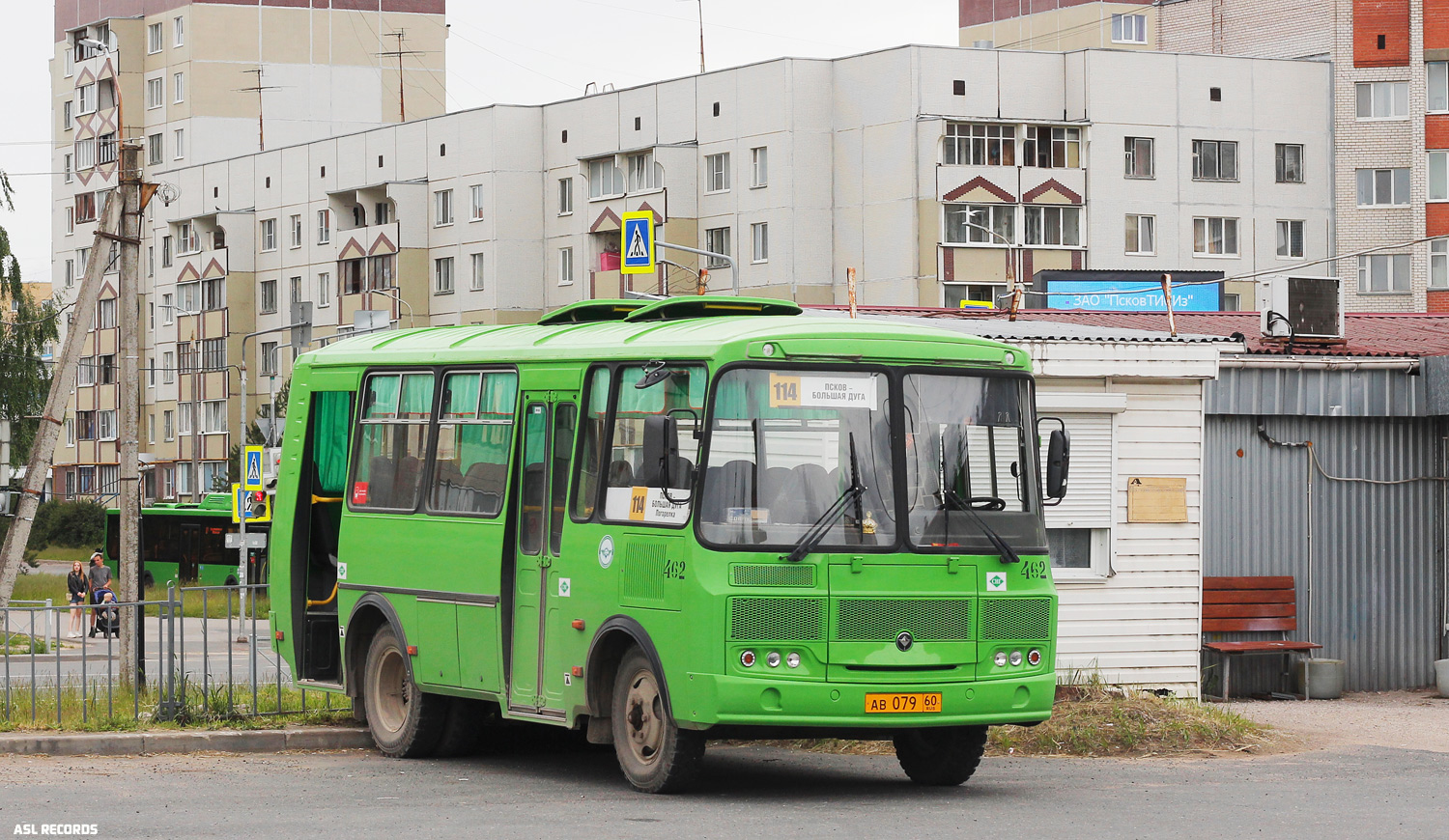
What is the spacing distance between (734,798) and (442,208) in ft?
231

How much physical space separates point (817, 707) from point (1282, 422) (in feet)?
34.4

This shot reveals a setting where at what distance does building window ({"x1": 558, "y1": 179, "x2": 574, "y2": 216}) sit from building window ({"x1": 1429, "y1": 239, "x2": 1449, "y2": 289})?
30.5 m

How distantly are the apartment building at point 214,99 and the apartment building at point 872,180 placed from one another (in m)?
12.9

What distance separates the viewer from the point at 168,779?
526 inches

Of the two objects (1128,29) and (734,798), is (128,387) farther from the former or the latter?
(1128,29)

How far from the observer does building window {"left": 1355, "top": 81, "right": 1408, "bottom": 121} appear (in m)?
73.1

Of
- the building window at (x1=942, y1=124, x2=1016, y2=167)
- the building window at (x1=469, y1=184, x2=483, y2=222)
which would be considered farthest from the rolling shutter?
the building window at (x1=469, y1=184, x2=483, y2=222)

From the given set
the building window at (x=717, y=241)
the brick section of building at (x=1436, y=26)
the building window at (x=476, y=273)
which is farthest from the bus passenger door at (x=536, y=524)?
the building window at (x=476, y=273)

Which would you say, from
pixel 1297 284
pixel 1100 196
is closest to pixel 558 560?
pixel 1297 284

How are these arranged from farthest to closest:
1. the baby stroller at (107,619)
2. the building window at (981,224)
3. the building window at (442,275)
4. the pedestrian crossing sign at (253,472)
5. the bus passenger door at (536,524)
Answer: the building window at (442,275) → the building window at (981,224) → the pedestrian crossing sign at (253,472) → the baby stroller at (107,619) → the bus passenger door at (536,524)

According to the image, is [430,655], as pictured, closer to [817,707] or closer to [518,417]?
[518,417]

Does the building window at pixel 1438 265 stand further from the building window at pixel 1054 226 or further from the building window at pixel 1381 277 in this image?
the building window at pixel 1054 226

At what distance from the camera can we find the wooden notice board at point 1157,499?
18.8 m

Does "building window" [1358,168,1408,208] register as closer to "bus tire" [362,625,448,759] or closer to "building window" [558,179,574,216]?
"building window" [558,179,574,216]
